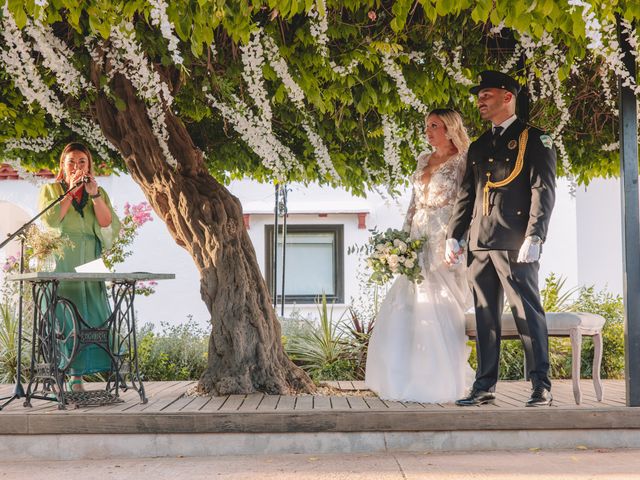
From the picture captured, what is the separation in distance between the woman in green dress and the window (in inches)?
298

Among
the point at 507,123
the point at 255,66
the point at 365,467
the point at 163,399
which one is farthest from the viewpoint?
the point at 163,399

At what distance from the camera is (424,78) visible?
6074mm

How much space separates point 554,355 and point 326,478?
532 cm

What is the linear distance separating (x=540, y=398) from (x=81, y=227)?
3597 millimetres

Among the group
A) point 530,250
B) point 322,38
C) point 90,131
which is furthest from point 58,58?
point 530,250

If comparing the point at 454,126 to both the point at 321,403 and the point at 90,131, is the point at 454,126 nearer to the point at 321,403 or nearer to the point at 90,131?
the point at 321,403

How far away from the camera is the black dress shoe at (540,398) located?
501 cm

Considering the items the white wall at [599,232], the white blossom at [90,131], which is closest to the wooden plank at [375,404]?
the white blossom at [90,131]

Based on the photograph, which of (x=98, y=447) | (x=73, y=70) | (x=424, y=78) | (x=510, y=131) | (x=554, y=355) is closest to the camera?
(x=98, y=447)

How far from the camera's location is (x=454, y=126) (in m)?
5.77

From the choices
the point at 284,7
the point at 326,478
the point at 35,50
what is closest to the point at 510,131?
the point at 284,7

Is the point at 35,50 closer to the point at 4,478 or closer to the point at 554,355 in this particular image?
the point at 4,478

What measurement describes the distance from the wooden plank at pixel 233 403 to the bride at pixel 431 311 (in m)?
0.98

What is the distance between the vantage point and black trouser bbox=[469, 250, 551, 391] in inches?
198
